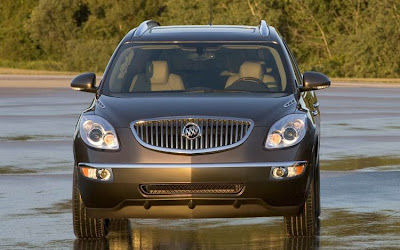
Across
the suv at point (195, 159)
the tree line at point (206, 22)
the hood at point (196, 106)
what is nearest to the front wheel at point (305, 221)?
the suv at point (195, 159)

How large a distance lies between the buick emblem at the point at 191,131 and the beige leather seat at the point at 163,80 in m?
1.31

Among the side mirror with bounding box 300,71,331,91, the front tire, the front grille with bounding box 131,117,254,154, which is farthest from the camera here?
the side mirror with bounding box 300,71,331,91

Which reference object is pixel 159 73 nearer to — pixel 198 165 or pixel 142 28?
pixel 142 28

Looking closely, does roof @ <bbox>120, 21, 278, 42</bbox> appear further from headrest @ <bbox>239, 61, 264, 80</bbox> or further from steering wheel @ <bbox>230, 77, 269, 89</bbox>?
steering wheel @ <bbox>230, 77, 269, 89</bbox>

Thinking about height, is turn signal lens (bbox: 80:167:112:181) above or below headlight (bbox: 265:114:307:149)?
below

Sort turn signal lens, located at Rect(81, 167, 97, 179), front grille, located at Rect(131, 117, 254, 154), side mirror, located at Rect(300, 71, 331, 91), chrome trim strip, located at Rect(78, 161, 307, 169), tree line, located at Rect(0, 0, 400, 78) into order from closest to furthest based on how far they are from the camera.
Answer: chrome trim strip, located at Rect(78, 161, 307, 169) < front grille, located at Rect(131, 117, 254, 154) < turn signal lens, located at Rect(81, 167, 97, 179) < side mirror, located at Rect(300, 71, 331, 91) < tree line, located at Rect(0, 0, 400, 78)

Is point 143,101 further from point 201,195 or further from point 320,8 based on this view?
point 320,8

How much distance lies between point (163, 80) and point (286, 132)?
1.61 meters

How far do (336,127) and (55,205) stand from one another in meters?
12.2

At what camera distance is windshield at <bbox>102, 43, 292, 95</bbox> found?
10.9 meters

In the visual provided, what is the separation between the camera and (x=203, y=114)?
383 inches

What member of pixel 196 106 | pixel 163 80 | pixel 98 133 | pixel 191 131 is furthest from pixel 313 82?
pixel 98 133

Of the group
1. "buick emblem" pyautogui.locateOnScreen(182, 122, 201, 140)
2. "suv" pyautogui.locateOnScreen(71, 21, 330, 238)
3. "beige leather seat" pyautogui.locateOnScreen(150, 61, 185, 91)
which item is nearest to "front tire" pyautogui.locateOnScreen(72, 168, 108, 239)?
"suv" pyautogui.locateOnScreen(71, 21, 330, 238)

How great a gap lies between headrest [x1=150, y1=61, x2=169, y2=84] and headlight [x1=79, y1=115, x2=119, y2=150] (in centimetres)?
117
